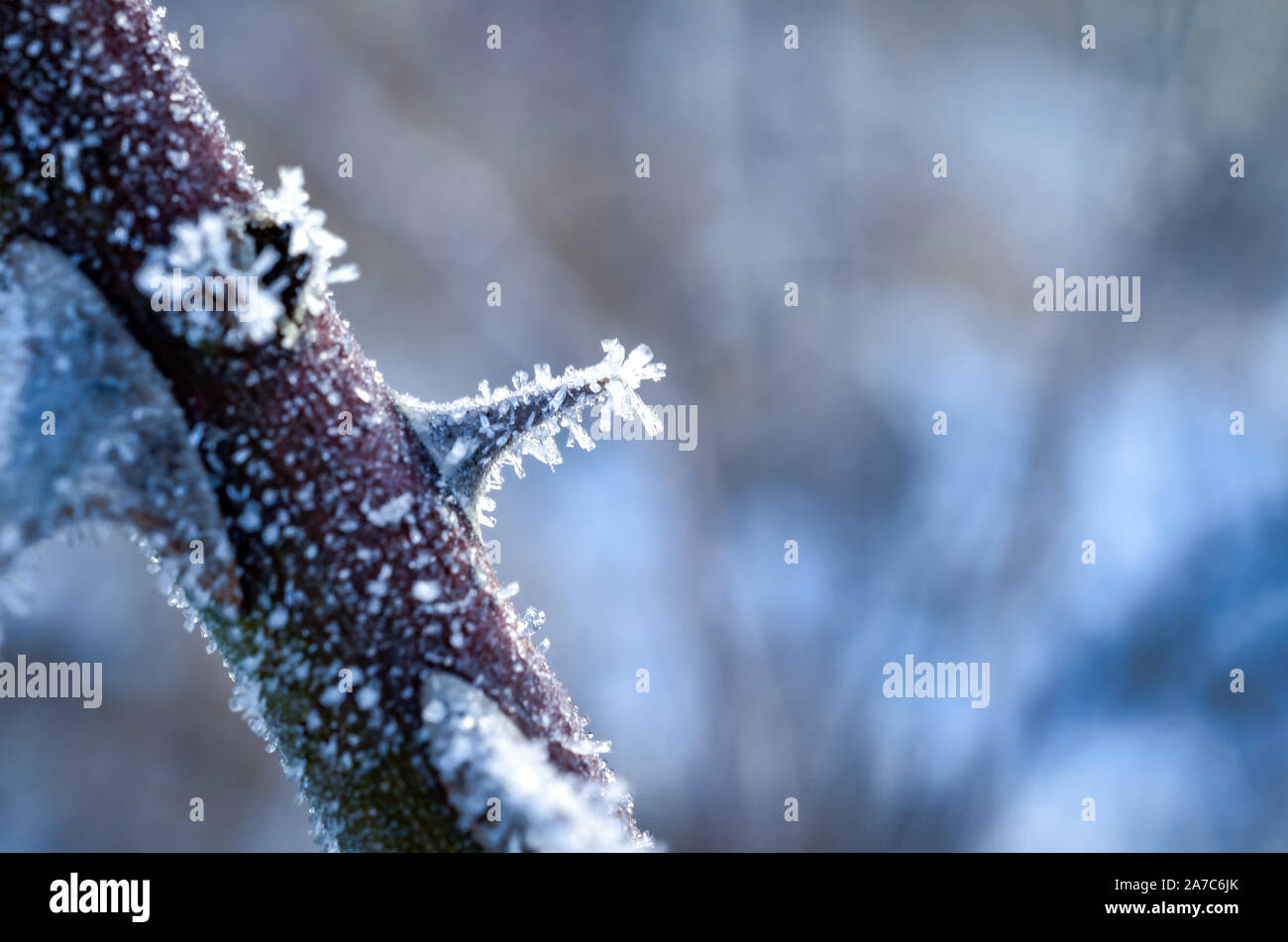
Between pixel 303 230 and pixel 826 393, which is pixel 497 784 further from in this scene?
pixel 826 393

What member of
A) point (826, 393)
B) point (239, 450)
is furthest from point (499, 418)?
point (826, 393)

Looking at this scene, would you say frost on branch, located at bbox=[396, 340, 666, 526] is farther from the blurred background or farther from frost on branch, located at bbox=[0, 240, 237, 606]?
the blurred background

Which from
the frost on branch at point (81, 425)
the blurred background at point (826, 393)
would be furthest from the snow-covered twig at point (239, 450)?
the blurred background at point (826, 393)

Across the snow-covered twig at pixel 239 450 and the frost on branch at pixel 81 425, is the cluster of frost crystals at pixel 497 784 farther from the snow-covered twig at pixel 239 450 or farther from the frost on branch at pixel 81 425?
the frost on branch at pixel 81 425

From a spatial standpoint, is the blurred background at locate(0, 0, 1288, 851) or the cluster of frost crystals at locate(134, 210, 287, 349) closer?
the cluster of frost crystals at locate(134, 210, 287, 349)

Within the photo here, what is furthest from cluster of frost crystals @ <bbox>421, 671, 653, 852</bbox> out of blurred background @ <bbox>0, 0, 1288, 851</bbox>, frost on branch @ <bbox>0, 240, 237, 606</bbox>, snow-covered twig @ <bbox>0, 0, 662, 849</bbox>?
blurred background @ <bbox>0, 0, 1288, 851</bbox>
